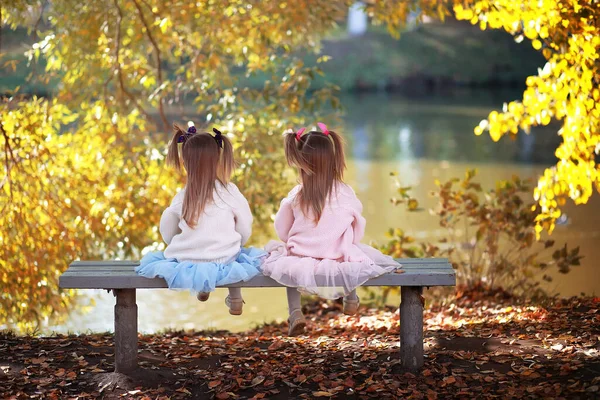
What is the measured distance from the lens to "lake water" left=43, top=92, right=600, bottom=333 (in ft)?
24.8

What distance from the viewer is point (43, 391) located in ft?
11.8

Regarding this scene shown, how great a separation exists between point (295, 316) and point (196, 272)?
0.48 meters

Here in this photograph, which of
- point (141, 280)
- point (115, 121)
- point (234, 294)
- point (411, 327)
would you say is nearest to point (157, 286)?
point (141, 280)

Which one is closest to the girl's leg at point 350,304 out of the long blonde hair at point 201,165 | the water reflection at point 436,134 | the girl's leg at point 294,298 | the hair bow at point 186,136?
the girl's leg at point 294,298

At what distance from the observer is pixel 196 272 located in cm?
364

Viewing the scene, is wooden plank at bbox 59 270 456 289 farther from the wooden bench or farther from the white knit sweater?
the white knit sweater

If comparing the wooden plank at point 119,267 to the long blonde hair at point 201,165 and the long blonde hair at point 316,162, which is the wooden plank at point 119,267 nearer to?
the long blonde hair at point 201,165

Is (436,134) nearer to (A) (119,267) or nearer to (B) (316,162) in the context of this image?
(B) (316,162)

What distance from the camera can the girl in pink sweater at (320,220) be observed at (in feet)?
12.1

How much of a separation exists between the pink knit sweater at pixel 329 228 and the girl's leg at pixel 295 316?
18cm

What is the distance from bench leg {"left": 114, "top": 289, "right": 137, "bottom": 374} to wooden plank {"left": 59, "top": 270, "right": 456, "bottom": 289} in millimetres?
98

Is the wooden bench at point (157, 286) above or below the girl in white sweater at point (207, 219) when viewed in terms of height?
below

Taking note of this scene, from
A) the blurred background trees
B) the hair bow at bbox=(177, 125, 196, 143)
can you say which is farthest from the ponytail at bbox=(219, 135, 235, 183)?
the blurred background trees

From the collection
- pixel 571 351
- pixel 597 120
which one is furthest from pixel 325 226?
pixel 597 120
